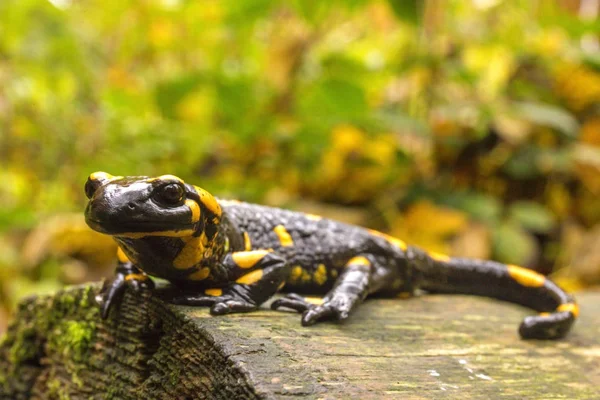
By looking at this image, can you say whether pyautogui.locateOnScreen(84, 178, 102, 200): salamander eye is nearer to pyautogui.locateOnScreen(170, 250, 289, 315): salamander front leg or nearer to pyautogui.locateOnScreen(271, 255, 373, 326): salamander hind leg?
pyautogui.locateOnScreen(170, 250, 289, 315): salamander front leg

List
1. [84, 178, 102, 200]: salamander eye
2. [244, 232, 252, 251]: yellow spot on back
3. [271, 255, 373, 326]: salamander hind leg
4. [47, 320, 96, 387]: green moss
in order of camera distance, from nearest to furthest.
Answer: [84, 178, 102, 200]: salamander eye < [271, 255, 373, 326]: salamander hind leg < [47, 320, 96, 387]: green moss < [244, 232, 252, 251]: yellow spot on back

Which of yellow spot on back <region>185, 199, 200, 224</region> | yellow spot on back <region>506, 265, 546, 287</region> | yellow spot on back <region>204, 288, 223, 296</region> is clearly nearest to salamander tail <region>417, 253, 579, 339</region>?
yellow spot on back <region>506, 265, 546, 287</region>

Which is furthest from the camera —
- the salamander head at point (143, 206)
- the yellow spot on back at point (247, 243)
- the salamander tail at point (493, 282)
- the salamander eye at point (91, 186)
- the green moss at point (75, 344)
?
the salamander tail at point (493, 282)

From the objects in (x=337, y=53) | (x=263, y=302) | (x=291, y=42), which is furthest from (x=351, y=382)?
(x=291, y=42)

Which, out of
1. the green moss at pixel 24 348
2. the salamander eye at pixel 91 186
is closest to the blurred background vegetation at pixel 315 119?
the green moss at pixel 24 348

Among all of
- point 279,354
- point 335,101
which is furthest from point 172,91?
point 279,354

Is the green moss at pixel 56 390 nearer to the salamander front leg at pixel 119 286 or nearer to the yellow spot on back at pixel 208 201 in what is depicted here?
the salamander front leg at pixel 119 286

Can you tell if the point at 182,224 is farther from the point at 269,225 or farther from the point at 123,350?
the point at 269,225
